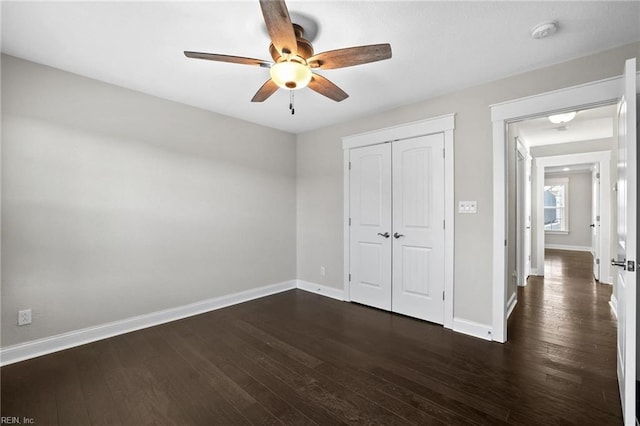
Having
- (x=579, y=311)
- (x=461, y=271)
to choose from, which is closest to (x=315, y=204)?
(x=461, y=271)

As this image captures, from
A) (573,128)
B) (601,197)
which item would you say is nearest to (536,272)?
(601,197)

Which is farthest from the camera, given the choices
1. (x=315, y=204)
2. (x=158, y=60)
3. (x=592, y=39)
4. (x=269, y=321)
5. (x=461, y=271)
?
(x=315, y=204)

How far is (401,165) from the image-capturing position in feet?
11.3

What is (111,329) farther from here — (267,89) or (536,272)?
(536,272)

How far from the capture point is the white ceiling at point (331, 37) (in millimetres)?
1791

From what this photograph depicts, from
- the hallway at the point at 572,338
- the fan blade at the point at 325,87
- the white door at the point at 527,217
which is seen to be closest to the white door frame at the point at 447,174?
the hallway at the point at 572,338

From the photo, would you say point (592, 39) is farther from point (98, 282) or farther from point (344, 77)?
point (98, 282)

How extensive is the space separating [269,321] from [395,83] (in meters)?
2.91

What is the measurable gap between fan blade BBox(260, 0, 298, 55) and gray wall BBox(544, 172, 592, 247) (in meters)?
10.4

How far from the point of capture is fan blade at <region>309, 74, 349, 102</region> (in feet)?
7.01

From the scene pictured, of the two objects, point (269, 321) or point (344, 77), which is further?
point (269, 321)

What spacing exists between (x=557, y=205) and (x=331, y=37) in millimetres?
10457

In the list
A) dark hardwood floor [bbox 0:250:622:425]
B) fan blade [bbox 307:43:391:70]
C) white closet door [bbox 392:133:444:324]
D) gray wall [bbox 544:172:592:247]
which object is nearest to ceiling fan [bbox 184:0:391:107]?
fan blade [bbox 307:43:391:70]

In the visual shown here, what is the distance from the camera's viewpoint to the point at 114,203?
2873 mm
